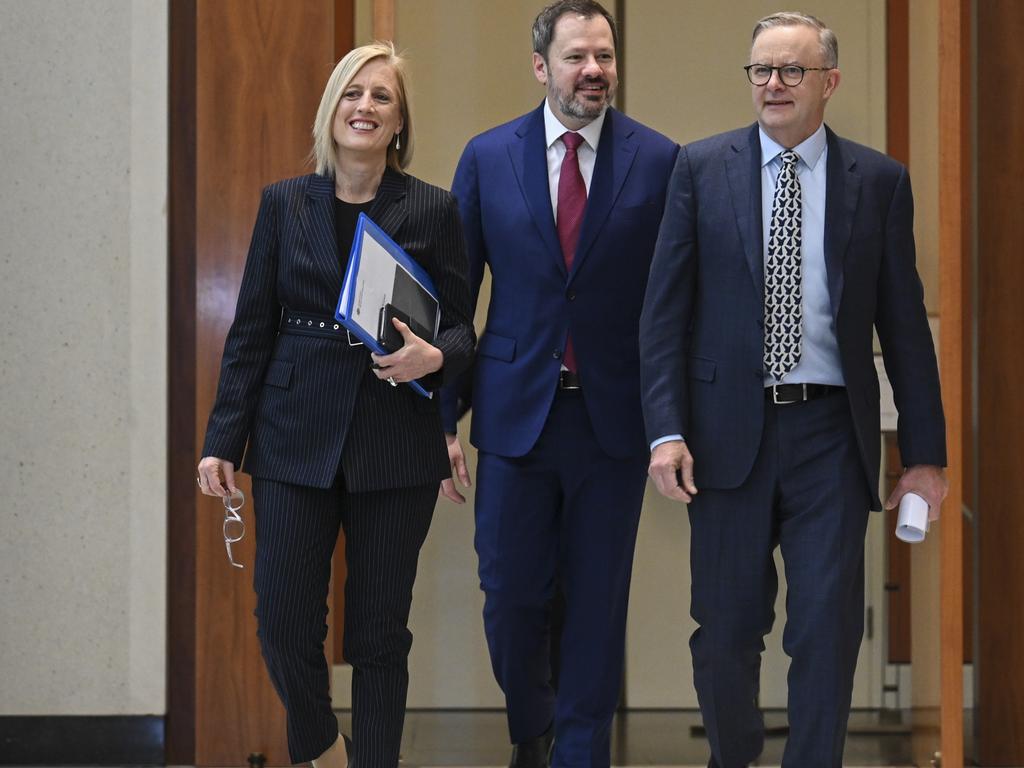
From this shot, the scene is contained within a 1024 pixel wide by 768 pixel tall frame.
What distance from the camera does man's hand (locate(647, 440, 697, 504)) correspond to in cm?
317

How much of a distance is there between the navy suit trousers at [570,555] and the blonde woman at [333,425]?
0.99 feet

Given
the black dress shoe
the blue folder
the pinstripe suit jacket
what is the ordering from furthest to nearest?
the black dress shoe, the pinstripe suit jacket, the blue folder

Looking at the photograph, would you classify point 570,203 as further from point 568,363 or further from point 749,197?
point 749,197

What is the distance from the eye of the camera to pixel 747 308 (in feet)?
10.5

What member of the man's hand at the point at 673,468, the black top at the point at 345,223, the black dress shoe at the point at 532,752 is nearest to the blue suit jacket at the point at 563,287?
the man's hand at the point at 673,468

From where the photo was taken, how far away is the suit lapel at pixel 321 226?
10.5 ft

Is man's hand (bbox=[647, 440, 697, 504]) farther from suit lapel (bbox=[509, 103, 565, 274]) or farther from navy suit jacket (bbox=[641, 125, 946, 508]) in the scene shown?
suit lapel (bbox=[509, 103, 565, 274])

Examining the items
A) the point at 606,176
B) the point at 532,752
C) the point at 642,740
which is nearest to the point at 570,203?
the point at 606,176

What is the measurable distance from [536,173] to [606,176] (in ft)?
0.56

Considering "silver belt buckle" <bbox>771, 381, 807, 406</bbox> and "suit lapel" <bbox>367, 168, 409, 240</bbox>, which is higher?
"suit lapel" <bbox>367, 168, 409, 240</bbox>

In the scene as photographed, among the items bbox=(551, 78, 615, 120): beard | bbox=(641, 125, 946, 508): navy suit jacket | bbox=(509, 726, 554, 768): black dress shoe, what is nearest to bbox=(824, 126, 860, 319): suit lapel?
bbox=(641, 125, 946, 508): navy suit jacket

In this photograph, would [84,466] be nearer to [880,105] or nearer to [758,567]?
[758,567]

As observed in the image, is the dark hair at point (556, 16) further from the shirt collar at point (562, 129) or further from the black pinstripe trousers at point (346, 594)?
the black pinstripe trousers at point (346, 594)
